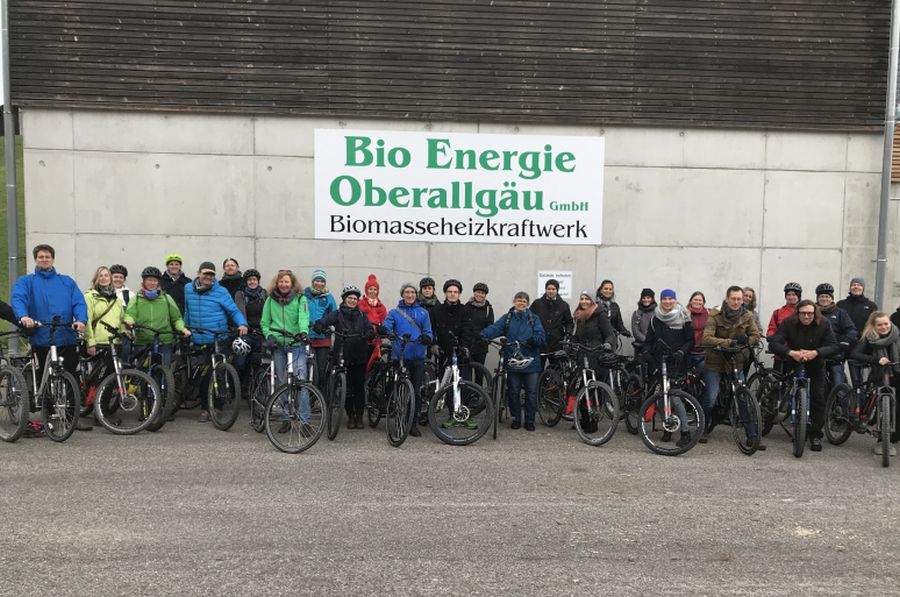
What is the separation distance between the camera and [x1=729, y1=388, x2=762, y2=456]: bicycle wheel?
26.0 feet

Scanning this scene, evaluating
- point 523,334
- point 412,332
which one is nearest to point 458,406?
point 412,332

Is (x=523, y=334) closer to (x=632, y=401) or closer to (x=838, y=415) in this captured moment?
(x=632, y=401)

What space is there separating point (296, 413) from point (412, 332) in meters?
1.64

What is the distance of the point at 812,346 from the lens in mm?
8352

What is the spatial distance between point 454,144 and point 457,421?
5017 millimetres

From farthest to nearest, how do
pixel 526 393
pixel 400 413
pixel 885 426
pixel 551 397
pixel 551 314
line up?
pixel 551 314 → pixel 551 397 → pixel 526 393 → pixel 400 413 → pixel 885 426

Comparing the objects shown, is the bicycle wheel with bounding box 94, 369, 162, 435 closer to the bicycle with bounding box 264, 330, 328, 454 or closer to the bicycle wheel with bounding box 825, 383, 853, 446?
the bicycle with bounding box 264, 330, 328, 454

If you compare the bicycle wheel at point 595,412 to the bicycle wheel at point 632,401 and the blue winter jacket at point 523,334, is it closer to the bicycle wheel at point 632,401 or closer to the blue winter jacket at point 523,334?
the bicycle wheel at point 632,401

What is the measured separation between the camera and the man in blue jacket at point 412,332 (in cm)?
859

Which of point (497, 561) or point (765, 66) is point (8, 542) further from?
point (765, 66)

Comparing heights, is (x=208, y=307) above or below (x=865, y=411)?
above

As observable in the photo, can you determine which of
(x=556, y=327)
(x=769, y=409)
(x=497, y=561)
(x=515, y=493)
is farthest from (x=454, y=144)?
(x=497, y=561)

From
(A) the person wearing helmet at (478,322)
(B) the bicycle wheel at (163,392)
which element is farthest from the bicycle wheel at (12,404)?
A: (A) the person wearing helmet at (478,322)

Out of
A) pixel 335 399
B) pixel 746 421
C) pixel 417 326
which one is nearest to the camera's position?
pixel 746 421
